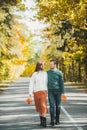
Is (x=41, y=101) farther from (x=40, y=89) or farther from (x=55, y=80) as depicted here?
(x=55, y=80)

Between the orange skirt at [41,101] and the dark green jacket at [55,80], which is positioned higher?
the dark green jacket at [55,80]

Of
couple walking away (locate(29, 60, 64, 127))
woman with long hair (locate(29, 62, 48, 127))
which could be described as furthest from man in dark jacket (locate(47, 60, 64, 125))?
woman with long hair (locate(29, 62, 48, 127))

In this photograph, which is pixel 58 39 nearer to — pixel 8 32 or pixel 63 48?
pixel 63 48

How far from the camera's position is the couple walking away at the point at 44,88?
1662 cm

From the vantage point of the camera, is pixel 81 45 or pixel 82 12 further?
pixel 81 45

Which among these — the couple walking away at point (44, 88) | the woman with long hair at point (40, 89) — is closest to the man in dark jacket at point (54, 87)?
the couple walking away at point (44, 88)

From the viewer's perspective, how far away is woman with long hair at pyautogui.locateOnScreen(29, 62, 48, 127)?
54.4ft

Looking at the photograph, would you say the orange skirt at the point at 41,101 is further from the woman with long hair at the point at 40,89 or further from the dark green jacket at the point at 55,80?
the dark green jacket at the point at 55,80

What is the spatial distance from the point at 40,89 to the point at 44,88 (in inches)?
5.1

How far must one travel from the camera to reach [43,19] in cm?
4472

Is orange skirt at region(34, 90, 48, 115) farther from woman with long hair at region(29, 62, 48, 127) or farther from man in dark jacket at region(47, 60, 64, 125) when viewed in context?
man in dark jacket at region(47, 60, 64, 125)

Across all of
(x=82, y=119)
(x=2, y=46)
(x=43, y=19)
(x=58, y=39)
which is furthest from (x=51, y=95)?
(x=58, y=39)

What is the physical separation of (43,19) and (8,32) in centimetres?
453

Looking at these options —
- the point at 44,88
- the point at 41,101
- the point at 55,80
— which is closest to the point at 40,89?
the point at 44,88
